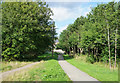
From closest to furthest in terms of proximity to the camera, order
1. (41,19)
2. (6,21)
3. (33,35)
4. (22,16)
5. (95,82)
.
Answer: (95,82) < (6,21) < (22,16) < (33,35) < (41,19)

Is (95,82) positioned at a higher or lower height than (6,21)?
lower

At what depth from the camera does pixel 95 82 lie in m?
7.18

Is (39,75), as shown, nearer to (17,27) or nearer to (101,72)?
(101,72)

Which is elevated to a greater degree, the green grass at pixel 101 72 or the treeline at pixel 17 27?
the treeline at pixel 17 27

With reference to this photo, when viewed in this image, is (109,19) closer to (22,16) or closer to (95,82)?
(95,82)

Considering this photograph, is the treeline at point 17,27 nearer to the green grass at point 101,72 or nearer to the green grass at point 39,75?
the green grass at point 39,75

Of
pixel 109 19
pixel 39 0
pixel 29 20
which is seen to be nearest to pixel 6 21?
pixel 29 20

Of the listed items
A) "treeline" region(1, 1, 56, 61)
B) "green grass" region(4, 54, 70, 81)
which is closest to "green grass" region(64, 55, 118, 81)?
"green grass" region(4, 54, 70, 81)

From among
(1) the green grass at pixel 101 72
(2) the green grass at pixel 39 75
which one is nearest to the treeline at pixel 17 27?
(2) the green grass at pixel 39 75

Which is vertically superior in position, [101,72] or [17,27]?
[17,27]

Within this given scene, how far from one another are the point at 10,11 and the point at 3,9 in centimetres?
137

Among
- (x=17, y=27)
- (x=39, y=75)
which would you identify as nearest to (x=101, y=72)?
(x=39, y=75)

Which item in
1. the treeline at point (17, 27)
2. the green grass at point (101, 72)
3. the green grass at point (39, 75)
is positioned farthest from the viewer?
the treeline at point (17, 27)

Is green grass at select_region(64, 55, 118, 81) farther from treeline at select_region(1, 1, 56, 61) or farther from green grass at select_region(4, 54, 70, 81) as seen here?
treeline at select_region(1, 1, 56, 61)
